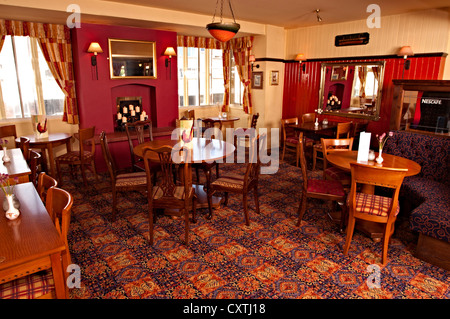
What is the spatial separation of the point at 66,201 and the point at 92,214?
6.66 feet

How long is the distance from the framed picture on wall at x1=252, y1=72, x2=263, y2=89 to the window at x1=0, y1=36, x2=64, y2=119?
13.0 ft

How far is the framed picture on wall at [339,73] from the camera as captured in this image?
6109 millimetres

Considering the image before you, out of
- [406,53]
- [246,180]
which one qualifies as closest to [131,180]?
[246,180]

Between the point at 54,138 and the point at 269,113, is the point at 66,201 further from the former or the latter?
the point at 269,113

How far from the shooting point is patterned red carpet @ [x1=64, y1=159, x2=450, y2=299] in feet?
8.02

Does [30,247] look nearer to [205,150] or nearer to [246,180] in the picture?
[246,180]

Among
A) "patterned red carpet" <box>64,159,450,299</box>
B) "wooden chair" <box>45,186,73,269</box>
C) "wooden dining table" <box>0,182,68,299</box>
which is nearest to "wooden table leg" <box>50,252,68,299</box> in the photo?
"wooden dining table" <box>0,182,68,299</box>

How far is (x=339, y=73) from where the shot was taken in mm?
6203

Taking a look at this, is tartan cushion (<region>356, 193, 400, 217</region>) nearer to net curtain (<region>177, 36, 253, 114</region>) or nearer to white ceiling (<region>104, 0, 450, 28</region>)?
white ceiling (<region>104, 0, 450, 28</region>)

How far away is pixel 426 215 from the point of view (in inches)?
112

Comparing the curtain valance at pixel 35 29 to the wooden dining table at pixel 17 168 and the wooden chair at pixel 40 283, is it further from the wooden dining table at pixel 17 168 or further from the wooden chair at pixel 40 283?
the wooden chair at pixel 40 283

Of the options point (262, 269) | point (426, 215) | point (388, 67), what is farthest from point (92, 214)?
point (388, 67)

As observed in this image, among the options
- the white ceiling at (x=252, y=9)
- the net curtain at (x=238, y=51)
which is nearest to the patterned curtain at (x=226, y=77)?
the net curtain at (x=238, y=51)

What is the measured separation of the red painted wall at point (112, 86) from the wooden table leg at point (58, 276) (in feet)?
12.7
